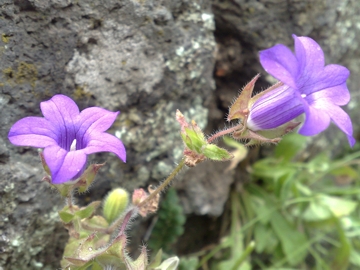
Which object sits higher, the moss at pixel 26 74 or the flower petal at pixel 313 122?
the flower petal at pixel 313 122

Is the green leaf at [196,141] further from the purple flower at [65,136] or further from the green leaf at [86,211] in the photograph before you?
the green leaf at [86,211]

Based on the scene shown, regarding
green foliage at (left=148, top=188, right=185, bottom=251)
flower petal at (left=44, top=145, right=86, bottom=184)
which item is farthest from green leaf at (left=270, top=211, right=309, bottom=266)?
flower petal at (left=44, top=145, right=86, bottom=184)

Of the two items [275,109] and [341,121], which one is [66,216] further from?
[341,121]

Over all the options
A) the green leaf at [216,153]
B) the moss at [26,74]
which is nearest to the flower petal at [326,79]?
the green leaf at [216,153]

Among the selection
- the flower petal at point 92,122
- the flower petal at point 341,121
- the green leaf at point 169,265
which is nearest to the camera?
the flower petal at point 341,121

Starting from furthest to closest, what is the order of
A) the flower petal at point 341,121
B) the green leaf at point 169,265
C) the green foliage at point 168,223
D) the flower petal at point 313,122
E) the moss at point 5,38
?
the green foliage at point 168,223, the green leaf at point 169,265, the moss at point 5,38, the flower petal at point 341,121, the flower petal at point 313,122

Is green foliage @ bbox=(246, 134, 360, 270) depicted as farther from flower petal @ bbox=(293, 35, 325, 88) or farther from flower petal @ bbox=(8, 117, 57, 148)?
flower petal @ bbox=(8, 117, 57, 148)
